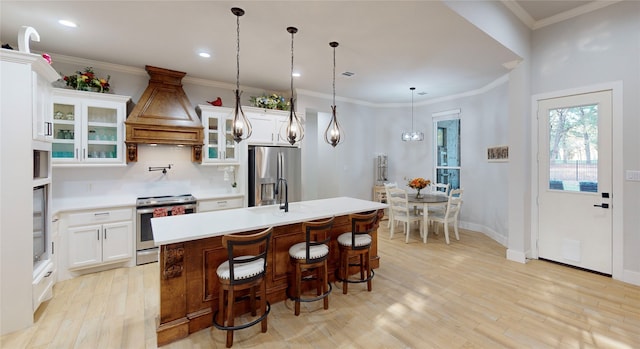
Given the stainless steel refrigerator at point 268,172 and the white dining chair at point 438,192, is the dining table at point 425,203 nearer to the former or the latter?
the white dining chair at point 438,192

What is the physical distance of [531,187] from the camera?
153 inches

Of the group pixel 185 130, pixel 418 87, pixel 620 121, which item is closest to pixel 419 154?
pixel 418 87

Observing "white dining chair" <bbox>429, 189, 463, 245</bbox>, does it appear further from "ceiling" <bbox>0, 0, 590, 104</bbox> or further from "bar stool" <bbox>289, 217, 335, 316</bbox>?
"bar stool" <bbox>289, 217, 335, 316</bbox>

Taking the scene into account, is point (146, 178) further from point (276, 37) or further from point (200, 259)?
point (276, 37)

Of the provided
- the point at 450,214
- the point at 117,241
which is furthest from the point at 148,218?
the point at 450,214

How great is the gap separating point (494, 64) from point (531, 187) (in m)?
1.88

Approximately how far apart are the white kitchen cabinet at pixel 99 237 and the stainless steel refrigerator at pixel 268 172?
182cm

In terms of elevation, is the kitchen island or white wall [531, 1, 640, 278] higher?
white wall [531, 1, 640, 278]

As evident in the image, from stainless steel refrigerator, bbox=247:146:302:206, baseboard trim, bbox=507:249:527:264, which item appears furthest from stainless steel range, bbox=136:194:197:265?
baseboard trim, bbox=507:249:527:264

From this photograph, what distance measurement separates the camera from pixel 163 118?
4004 millimetres

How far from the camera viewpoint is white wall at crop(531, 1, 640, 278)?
3.08 meters

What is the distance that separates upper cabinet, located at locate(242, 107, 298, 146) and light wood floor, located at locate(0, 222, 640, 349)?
2.60m

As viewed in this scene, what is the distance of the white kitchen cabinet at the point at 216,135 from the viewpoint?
4.42 metres

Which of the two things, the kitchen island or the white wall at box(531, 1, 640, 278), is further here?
the white wall at box(531, 1, 640, 278)
